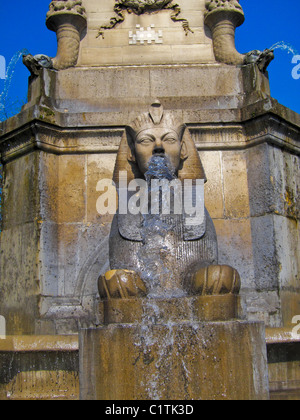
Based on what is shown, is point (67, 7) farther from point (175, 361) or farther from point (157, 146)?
point (175, 361)

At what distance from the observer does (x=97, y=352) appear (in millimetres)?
4551

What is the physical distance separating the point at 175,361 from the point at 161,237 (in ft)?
5.07

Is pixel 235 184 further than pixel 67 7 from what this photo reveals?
No

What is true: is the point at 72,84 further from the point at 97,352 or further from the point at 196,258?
the point at 97,352

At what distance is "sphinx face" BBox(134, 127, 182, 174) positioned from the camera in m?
6.00

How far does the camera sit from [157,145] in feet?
19.6

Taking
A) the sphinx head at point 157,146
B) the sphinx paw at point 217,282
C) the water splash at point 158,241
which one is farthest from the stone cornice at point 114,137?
the sphinx paw at point 217,282

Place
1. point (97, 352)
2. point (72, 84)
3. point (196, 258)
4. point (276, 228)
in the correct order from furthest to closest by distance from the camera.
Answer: point (72, 84) < point (276, 228) < point (196, 258) < point (97, 352)

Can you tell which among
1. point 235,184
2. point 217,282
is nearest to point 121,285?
point 217,282

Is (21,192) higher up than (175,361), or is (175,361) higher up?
(21,192)

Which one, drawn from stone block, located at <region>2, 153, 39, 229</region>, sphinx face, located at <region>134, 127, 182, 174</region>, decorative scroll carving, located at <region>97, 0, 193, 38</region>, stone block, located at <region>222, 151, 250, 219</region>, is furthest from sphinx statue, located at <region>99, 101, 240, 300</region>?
decorative scroll carving, located at <region>97, 0, 193, 38</region>

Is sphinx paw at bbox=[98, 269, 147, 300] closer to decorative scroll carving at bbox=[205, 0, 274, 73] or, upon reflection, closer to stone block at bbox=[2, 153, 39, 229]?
stone block at bbox=[2, 153, 39, 229]
